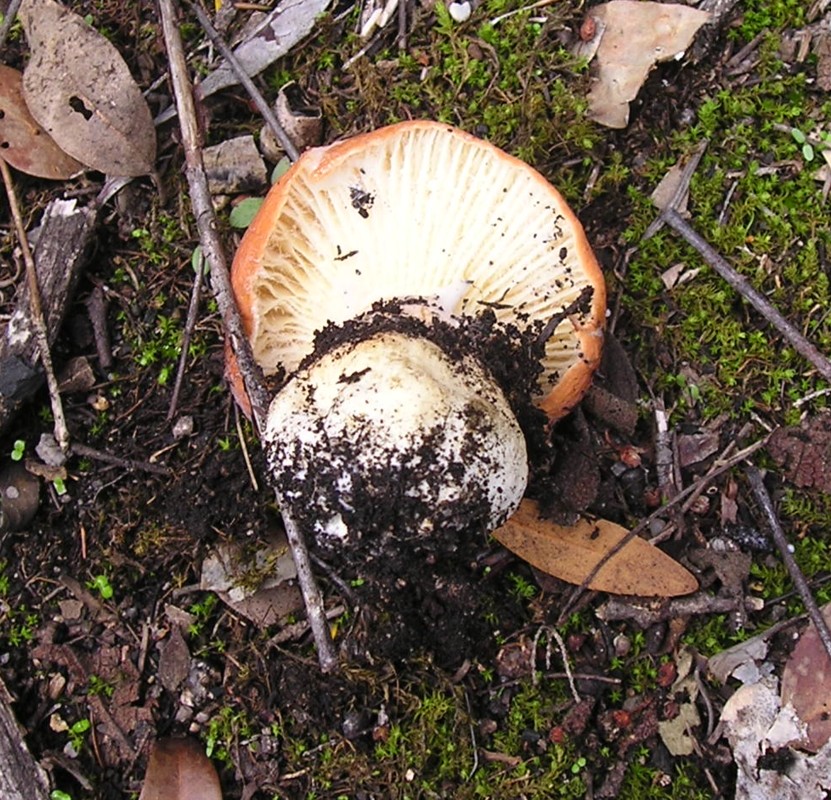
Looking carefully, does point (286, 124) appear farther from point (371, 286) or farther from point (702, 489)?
point (702, 489)

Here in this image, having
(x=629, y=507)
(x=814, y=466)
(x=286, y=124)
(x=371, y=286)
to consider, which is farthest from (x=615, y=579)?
(x=286, y=124)

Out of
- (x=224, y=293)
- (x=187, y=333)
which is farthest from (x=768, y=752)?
(x=187, y=333)

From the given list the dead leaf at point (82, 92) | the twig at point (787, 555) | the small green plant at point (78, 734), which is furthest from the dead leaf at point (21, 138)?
the twig at point (787, 555)

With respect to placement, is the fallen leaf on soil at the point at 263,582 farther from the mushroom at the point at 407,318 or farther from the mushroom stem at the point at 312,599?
the mushroom at the point at 407,318

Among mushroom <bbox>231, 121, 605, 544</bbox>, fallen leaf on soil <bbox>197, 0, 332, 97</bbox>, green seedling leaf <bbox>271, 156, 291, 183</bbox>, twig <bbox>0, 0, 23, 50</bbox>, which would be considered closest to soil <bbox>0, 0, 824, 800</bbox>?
fallen leaf on soil <bbox>197, 0, 332, 97</bbox>

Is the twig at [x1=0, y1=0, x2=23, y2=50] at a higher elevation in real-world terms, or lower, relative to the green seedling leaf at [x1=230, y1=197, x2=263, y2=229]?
higher

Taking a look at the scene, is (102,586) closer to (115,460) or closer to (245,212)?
(115,460)

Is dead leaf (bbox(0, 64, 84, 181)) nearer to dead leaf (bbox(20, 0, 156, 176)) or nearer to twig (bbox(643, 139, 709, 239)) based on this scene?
dead leaf (bbox(20, 0, 156, 176))

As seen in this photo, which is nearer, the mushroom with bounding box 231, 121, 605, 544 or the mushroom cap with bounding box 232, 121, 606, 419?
the mushroom with bounding box 231, 121, 605, 544
